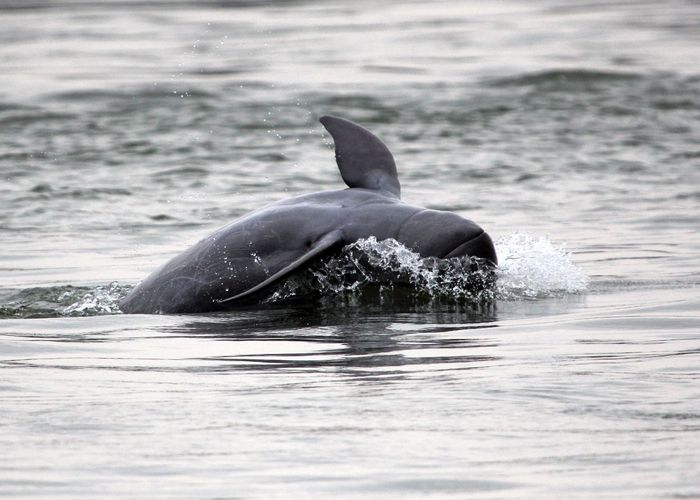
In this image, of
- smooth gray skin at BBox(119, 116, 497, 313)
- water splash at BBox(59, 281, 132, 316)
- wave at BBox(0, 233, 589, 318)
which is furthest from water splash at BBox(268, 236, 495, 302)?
water splash at BBox(59, 281, 132, 316)

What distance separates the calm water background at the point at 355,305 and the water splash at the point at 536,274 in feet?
0.18

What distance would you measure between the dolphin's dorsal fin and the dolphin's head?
669 mm

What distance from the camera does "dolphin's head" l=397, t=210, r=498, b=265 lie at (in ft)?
34.1

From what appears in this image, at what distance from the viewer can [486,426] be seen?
7.17m

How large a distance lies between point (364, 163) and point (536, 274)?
63.3 inches

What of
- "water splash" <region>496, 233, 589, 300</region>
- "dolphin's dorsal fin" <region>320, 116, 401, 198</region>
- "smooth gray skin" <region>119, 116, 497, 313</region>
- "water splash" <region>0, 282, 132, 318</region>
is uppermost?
"dolphin's dorsal fin" <region>320, 116, 401, 198</region>

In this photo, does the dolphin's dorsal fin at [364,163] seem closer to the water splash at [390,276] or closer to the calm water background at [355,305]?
the water splash at [390,276]

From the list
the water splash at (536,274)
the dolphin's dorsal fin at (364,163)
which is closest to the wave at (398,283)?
the water splash at (536,274)

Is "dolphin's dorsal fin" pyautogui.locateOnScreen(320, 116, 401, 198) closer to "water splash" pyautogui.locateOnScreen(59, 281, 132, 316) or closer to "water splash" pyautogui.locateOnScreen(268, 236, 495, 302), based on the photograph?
"water splash" pyautogui.locateOnScreen(268, 236, 495, 302)

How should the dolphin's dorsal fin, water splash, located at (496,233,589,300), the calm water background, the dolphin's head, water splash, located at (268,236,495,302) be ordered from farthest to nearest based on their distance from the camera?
1. water splash, located at (496,233,589,300)
2. the dolphin's dorsal fin
3. water splash, located at (268,236,495,302)
4. the dolphin's head
5. the calm water background

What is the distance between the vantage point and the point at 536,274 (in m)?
11.8

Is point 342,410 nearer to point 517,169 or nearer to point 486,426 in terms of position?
point 486,426

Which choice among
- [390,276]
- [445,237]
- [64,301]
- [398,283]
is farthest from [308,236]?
[64,301]

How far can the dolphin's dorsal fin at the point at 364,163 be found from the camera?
37.0 ft
